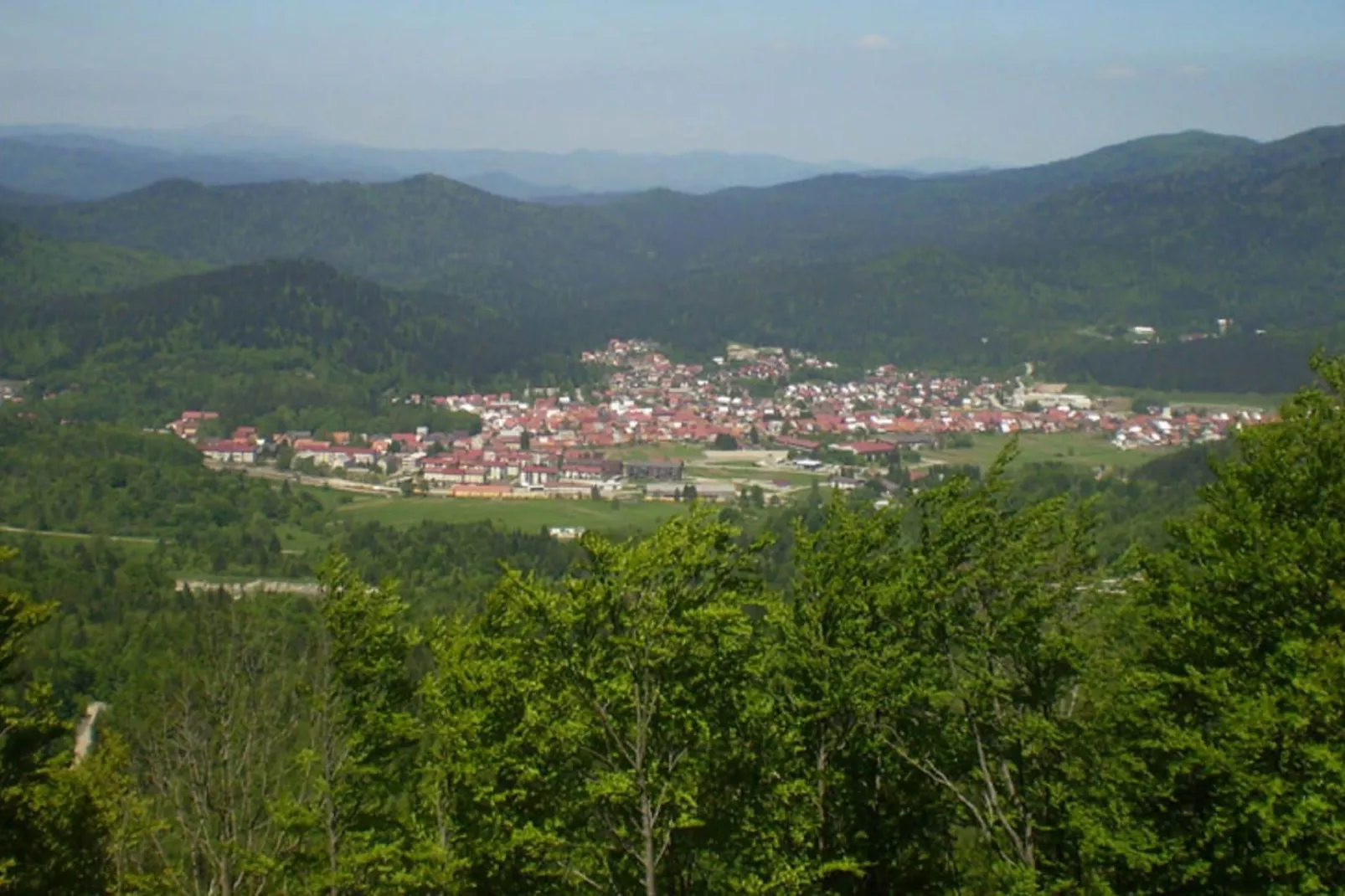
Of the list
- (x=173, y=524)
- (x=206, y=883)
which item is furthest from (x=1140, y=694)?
(x=173, y=524)

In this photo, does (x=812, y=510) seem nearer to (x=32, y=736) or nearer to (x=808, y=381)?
(x=32, y=736)

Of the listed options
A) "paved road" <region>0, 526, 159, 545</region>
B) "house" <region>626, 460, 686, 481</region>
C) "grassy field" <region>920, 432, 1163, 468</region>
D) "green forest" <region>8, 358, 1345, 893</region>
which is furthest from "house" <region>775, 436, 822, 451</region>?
"green forest" <region>8, 358, 1345, 893</region>

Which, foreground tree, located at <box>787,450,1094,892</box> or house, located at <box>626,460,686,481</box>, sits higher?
foreground tree, located at <box>787,450,1094,892</box>

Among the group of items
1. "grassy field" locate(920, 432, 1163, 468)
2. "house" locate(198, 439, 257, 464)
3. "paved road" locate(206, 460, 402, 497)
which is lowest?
"paved road" locate(206, 460, 402, 497)

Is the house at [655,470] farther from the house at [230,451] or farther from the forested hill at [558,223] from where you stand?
the forested hill at [558,223]

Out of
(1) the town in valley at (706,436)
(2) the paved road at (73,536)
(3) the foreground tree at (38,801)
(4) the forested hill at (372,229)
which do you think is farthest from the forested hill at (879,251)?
(3) the foreground tree at (38,801)

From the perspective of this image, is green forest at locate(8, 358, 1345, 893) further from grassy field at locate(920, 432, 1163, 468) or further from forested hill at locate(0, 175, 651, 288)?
forested hill at locate(0, 175, 651, 288)
